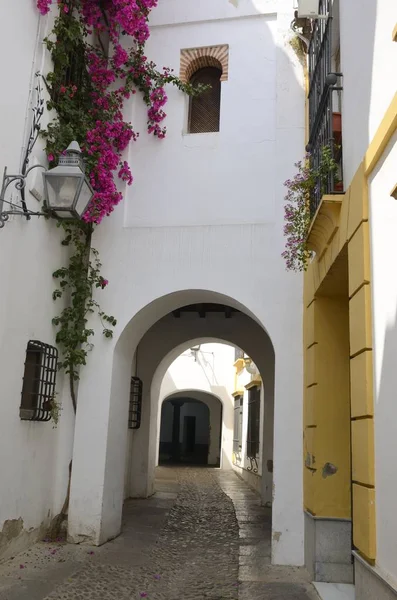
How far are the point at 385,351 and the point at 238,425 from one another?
46.9ft

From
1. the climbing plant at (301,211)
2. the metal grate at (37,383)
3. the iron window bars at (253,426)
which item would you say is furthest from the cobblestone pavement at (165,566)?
the iron window bars at (253,426)

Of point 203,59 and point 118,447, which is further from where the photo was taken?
point 203,59

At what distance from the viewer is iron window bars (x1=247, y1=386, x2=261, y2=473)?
1302 cm

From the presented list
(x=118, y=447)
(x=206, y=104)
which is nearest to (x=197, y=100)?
(x=206, y=104)

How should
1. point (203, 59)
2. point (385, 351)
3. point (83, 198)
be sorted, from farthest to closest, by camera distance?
1. point (203, 59)
2. point (83, 198)
3. point (385, 351)

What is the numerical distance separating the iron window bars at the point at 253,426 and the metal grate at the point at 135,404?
3689 mm

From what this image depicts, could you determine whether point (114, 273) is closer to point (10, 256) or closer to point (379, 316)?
point (10, 256)

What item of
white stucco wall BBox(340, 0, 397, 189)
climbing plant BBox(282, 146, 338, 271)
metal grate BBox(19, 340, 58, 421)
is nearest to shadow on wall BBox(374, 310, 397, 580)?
white stucco wall BBox(340, 0, 397, 189)

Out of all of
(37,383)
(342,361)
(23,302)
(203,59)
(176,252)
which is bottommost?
(37,383)

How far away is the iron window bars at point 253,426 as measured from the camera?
42.7 feet

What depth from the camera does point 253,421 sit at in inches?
549

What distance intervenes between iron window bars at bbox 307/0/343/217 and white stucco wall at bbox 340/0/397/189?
163 mm

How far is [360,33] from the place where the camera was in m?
4.07

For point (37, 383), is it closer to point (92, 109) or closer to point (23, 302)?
point (23, 302)
